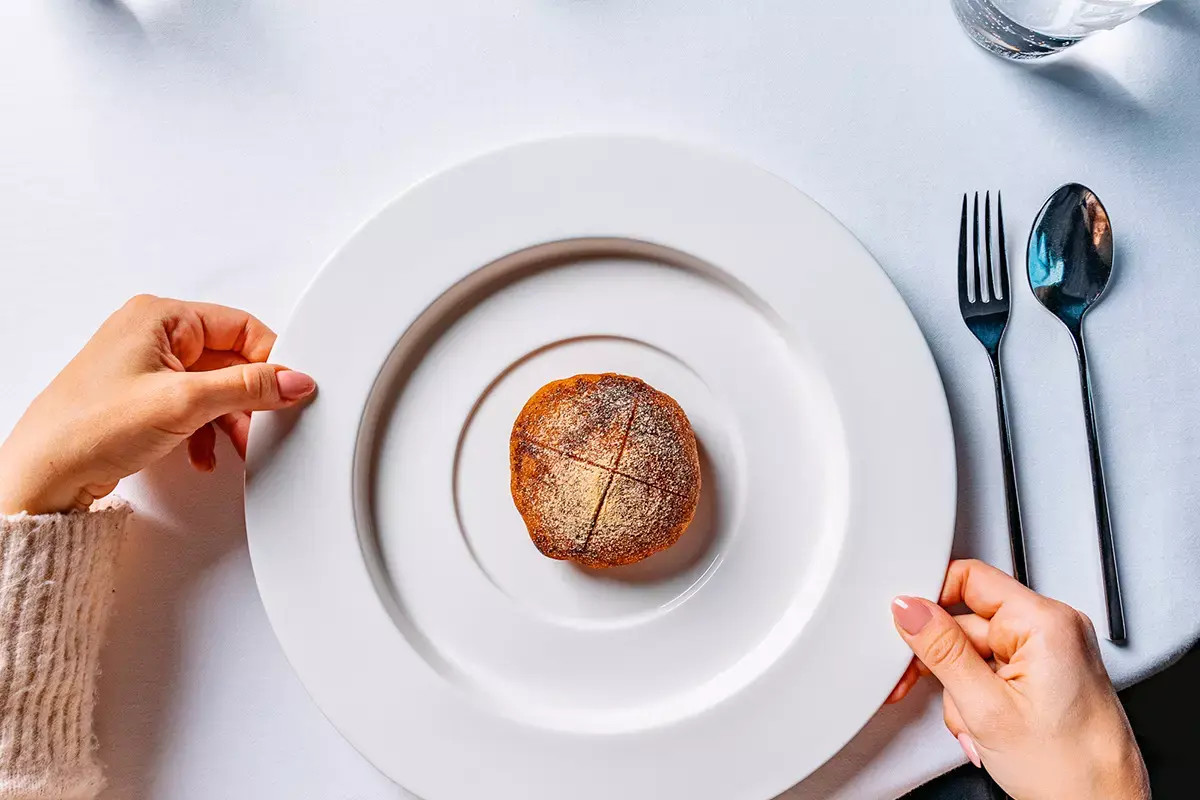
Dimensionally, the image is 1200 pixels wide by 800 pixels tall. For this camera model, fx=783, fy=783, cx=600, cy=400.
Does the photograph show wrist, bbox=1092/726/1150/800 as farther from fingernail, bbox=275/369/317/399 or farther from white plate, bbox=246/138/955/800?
fingernail, bbox=275/369/317/399

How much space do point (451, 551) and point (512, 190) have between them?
665mm

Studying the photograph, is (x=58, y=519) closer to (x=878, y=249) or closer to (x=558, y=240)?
(x=558, y=240)

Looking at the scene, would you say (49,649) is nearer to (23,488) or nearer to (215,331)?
(23,488)

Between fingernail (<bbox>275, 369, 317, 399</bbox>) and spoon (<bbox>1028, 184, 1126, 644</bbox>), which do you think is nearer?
fingernail (<bbox>275, 369, 317, 399</bbox>)

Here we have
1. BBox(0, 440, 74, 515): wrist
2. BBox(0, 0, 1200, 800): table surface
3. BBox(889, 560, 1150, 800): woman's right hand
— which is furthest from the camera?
BBox(0, 0, 1200, 800): table surface

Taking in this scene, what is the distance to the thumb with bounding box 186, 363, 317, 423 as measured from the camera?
1.28 metres

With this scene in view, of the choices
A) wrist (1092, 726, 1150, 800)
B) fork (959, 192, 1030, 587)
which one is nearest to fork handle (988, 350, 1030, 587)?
fork (959, 192, 1030, 587)

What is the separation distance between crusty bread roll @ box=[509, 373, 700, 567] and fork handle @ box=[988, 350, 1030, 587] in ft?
1.82

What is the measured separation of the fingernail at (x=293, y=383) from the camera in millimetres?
1315

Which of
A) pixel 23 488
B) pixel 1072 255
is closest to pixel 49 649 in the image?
pixel 23 488

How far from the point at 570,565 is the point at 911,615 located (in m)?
0.59

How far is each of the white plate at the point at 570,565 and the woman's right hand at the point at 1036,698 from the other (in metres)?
0.09

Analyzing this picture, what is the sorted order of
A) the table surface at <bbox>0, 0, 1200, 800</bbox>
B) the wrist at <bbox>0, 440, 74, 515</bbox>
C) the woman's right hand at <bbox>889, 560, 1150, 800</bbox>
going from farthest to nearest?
the table surface at <bbox>0, 0, 1200, 800</bbox>
the wrist at <bbox>0, 440, 74, 515</bbox>
the woman's right hand at <bbox>889, 560, 1150, 800</bbox>

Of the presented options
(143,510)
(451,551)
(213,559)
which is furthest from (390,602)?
(143,510)
